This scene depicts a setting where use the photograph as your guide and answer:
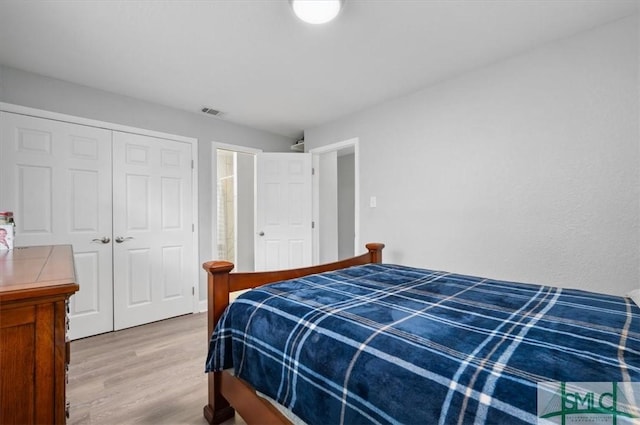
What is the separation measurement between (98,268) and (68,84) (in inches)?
66.9

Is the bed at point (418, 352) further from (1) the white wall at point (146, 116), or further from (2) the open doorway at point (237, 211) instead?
(2) the open doorway at point (237, 211)

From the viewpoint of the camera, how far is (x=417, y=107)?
9.36 feet

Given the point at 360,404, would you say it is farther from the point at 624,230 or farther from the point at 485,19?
the point at 485,19

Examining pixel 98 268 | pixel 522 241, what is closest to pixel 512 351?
pixel 522 241

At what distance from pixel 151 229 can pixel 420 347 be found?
306 centimetres

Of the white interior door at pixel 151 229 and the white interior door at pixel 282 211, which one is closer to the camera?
the white interior door at pixel 151 229

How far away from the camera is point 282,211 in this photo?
12.7 feet

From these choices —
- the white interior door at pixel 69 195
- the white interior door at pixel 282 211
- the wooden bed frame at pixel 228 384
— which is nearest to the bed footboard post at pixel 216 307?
the wooden bed frame at pixel 228 384

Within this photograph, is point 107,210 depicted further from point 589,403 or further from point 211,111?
point 589,403

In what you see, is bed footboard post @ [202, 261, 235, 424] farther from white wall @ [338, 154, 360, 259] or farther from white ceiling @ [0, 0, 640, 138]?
white wall @ [338, 154, 360, 259]

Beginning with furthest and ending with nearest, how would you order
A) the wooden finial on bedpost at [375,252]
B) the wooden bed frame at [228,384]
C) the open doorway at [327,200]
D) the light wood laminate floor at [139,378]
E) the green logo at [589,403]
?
the open doorway at [327,200], the wooden finial on bedpost at [375,252], the light wood laminate floor at [139,378], the wooden bed frame at [228,384], the green logo at [589,403]

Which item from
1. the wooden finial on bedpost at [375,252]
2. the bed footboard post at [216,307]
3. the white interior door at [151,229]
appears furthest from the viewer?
the white interior door at [151,229]

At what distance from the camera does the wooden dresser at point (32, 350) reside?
26.0 inches

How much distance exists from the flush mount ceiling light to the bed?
58.3 inches
